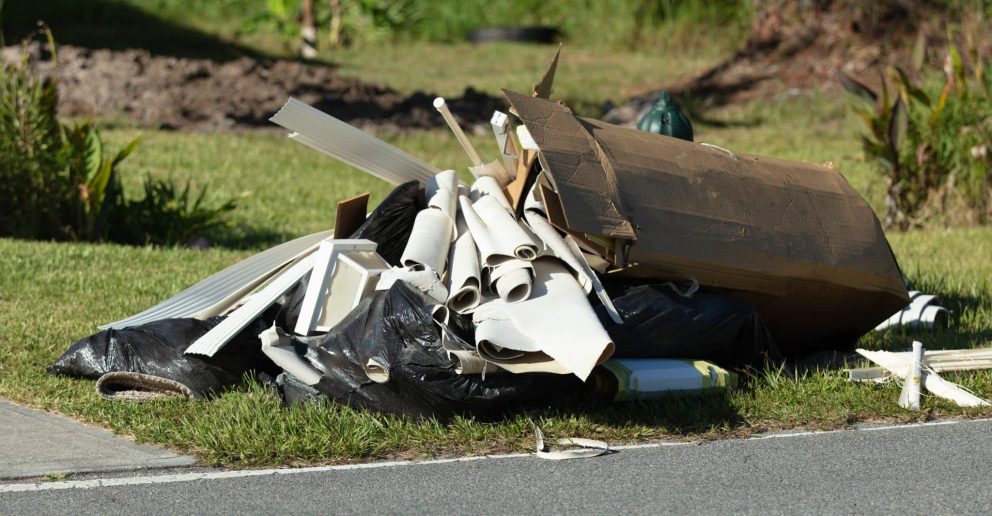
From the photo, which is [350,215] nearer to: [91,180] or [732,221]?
[732,221]

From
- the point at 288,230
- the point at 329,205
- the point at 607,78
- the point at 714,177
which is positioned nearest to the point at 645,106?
the point at 607,78

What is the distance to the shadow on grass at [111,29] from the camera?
2003cm

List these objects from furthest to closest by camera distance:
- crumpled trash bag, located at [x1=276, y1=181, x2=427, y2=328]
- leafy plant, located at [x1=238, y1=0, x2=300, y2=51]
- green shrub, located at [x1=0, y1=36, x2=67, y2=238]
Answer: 1. leafy plant, located at [x1=238, y1=0, x2=300, y2=51]
2. green shrub, located at [x1=0, y1=36, x2=67, y2=238]
3. crumpled trash bag, located at [x1=276, y1=181, x2=427, y2=328]

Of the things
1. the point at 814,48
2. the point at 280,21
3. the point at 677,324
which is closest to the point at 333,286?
the point at 677,324

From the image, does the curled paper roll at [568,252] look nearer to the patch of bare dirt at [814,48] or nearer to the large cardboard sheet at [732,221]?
the large cardboard sheet at [732,221]

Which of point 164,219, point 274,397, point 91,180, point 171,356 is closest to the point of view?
point 274,397

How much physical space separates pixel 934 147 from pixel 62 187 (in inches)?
259

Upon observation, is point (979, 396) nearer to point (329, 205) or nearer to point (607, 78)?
point (329, 205)

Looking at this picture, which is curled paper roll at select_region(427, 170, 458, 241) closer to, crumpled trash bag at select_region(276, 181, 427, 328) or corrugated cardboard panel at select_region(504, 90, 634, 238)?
crumpled trash bag at select_region(276, 181, 427, 328)

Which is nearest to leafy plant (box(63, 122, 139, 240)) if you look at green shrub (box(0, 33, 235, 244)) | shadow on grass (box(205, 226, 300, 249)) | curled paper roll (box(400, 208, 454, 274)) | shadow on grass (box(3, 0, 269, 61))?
green shrub (box(0, 33, 235, 244))

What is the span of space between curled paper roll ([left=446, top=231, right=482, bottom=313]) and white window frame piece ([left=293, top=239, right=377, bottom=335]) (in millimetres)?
421

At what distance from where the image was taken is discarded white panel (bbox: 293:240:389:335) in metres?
5.46

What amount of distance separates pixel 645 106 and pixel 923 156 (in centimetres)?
558

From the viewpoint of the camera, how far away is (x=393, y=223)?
580cm
